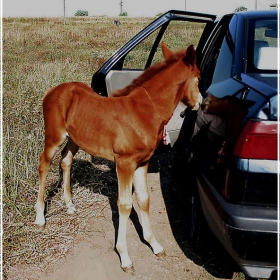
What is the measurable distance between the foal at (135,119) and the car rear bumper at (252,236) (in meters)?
1.07

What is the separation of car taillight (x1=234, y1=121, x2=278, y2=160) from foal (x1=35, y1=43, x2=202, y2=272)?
979 mm

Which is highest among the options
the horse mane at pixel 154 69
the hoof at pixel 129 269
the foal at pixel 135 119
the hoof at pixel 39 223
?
the horse mane at pixel 154 69

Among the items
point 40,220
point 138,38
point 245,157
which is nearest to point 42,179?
point 40,220

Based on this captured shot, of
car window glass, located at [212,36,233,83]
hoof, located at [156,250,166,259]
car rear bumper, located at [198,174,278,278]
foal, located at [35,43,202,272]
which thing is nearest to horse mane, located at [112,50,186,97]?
foal, located at [35,43,202,272]

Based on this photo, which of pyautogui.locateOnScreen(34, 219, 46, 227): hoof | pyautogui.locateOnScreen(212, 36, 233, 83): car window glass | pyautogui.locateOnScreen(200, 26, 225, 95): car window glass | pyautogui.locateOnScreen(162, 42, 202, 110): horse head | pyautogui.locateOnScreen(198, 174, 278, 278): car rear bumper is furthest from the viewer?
pyautogui.locateOnScreen(34, 219, 46, 227): hoof

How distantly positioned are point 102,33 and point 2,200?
83.6 feet

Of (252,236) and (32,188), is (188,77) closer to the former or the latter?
(252,236)

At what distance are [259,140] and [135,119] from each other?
118cm

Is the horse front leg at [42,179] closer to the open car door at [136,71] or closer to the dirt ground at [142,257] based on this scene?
the dirt ground at [142,257]

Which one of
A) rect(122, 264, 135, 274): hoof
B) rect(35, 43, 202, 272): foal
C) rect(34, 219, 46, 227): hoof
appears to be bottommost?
rect(122, 264, 135, 274): hoof

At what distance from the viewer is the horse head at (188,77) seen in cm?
291

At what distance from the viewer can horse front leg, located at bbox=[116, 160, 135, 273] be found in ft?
9.84

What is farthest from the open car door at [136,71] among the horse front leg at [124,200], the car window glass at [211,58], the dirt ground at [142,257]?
the horse front leg at [124,200]

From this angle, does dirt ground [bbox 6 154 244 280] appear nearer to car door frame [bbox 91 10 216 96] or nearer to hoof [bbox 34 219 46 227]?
hoof [bbox 34 219 46 227]
